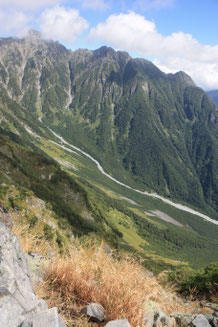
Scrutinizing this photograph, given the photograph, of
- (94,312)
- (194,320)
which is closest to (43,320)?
(94,312)

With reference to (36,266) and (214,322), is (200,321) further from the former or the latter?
(36,266)

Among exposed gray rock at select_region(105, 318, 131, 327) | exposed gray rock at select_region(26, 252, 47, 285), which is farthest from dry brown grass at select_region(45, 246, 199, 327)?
exposed gray rock at select_region(105, 318, 131, 327)

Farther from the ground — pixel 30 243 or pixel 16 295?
pixel 16 295

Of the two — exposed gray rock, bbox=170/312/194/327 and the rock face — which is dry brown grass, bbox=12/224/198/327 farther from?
the rock face

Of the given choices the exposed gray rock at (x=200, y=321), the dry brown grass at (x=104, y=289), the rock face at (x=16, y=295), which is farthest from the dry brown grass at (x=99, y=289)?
the rock face at (x=16, y=295)

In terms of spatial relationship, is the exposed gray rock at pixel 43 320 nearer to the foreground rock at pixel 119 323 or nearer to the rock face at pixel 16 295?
the rock face at pixel 16 295

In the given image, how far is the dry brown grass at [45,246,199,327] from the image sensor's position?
5012 mm

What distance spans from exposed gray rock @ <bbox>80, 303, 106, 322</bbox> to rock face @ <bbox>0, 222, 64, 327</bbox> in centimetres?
90

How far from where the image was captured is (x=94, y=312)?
4836 millimetres

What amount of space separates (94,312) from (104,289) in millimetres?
639

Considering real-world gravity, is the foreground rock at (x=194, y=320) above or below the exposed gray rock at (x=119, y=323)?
below

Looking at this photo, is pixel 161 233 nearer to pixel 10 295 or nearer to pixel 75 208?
pixel 75 208

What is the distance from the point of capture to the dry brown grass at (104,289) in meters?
5.01

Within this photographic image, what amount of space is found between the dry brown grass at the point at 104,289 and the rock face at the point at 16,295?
3.06ft
